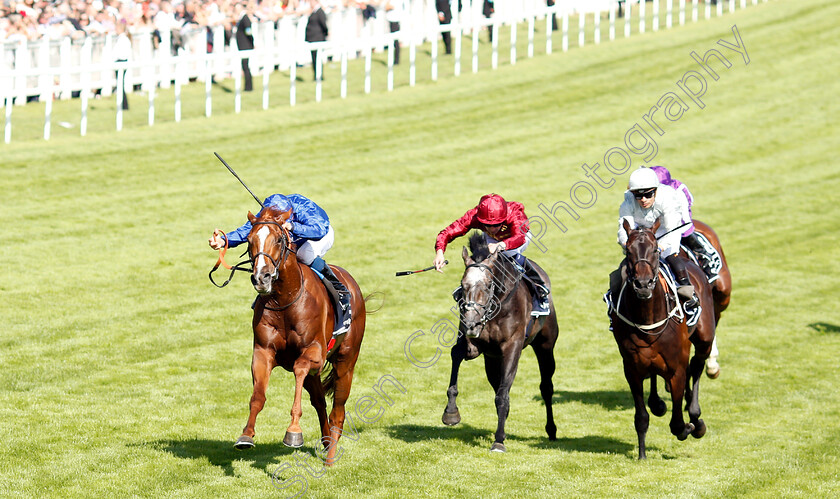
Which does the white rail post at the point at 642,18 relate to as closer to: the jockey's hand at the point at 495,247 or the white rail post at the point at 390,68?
the white rail post at the point at 390,68

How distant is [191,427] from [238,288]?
5.71 m

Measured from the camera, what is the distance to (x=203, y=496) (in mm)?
7891

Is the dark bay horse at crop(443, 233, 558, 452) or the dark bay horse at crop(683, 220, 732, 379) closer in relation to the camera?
the dark bay horse at crop(443, 233, 558, 452)

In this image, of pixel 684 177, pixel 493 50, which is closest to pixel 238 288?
pixel 684 177

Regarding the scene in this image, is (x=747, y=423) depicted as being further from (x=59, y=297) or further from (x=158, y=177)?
(x=158, y=177)

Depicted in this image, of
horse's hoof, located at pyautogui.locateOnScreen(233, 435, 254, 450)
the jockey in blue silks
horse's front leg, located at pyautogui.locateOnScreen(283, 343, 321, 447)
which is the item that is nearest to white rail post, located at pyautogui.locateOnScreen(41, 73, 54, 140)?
the jockey in blue silks

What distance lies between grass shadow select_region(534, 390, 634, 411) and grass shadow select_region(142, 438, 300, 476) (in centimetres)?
349

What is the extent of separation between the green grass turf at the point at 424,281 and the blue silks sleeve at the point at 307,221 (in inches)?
74.9

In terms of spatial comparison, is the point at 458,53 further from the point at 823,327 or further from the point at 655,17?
the point at 823,327

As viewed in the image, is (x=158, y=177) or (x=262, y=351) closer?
(x=262, y=351)

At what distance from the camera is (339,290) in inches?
357

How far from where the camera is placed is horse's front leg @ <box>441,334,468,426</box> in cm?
931

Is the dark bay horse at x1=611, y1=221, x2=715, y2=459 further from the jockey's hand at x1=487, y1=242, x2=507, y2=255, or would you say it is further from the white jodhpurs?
the white jodhpurs

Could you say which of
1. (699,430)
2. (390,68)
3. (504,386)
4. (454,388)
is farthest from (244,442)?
(390,68)
